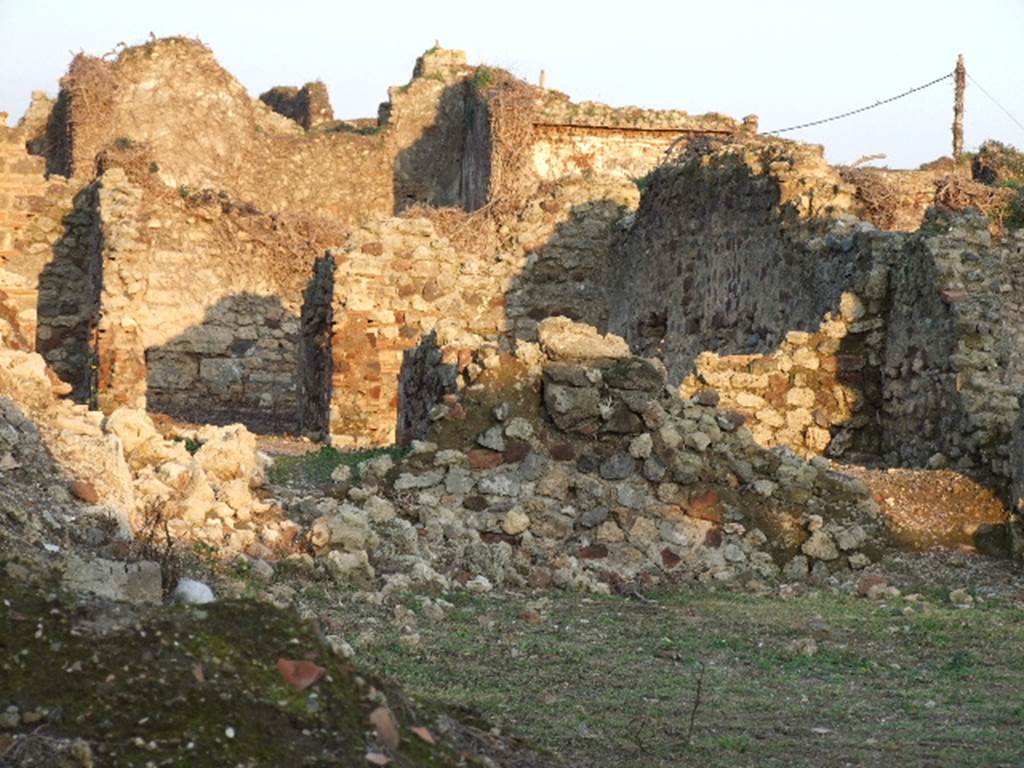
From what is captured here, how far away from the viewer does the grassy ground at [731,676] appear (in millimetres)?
5340

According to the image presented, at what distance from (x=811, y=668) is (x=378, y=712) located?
3.24 metres

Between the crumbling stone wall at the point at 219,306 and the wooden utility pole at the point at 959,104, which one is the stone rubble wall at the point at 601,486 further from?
the wooden utility pole at the point at 959,104

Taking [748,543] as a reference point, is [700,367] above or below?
above

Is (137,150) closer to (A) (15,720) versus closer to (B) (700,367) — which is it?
(B) (700,367)

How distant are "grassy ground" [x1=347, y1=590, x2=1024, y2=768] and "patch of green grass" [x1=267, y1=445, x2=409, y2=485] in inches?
84.1

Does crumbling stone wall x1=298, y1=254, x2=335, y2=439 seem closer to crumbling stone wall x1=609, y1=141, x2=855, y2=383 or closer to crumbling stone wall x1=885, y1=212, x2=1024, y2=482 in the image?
crumbling stone wall x1=609, y1=141, x2=855, y2=383

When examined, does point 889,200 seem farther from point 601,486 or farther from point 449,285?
point 601,486

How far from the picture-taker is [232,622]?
418 cm

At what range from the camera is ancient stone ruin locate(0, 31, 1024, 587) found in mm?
9484

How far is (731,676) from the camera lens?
21.8 feet

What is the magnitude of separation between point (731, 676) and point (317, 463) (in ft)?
15.9

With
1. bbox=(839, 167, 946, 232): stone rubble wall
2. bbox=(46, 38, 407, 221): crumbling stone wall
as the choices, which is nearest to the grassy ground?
bbox=(839, 167, 946, 232): stone rubble wall

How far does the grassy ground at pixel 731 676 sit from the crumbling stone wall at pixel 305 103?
82.4 feet

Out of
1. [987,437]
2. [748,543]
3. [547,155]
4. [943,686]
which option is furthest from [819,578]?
[547,155]
